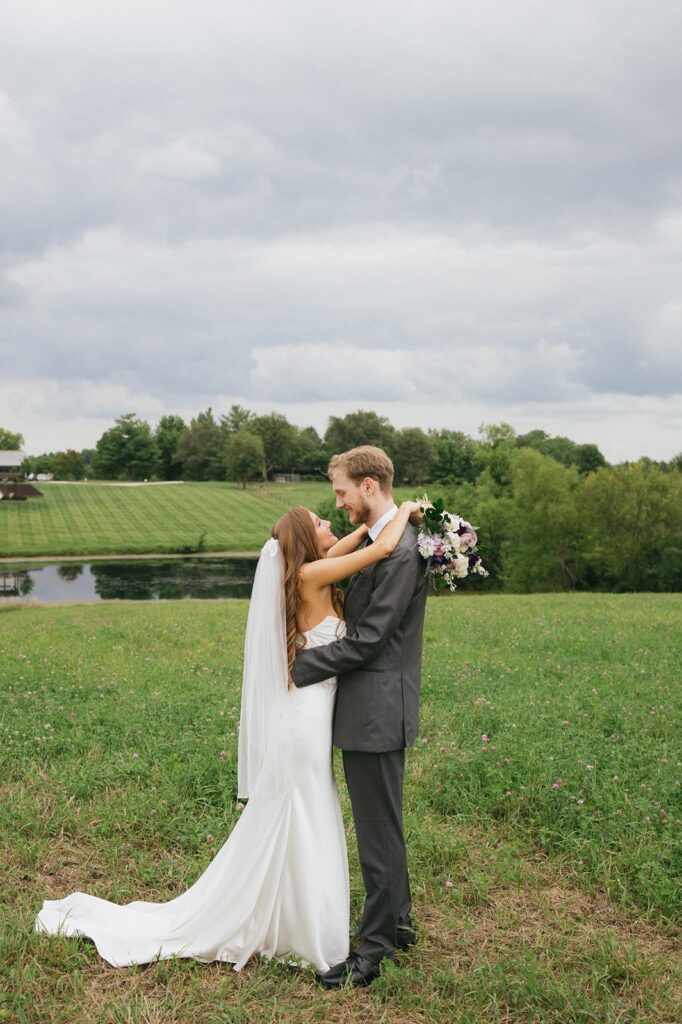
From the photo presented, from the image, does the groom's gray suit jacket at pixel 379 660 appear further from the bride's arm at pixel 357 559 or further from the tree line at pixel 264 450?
the tree line at pixel 264 450

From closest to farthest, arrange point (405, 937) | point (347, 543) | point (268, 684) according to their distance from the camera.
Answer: point (268, 684)
point (405, 937)
point (347, 543)

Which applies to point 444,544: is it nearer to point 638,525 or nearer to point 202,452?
point 638,525

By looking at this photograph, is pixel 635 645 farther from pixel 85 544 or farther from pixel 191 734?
pixel 85 544

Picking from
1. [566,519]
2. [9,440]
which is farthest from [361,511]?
[9,440]

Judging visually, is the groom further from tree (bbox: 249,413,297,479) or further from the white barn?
tree (bbox: 249,413,297,479)

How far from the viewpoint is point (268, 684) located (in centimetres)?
500

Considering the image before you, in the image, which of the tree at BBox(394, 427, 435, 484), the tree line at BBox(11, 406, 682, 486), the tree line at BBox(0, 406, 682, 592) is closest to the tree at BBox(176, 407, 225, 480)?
the tree line at BBox(11, 406, 682, 486)

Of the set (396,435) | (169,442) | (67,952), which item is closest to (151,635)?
(67,952)

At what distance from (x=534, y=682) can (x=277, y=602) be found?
707cm

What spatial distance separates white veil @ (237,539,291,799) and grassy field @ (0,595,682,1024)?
1.16m

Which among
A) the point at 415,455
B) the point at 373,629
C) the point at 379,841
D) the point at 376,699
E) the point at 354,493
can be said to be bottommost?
the point at 379,841

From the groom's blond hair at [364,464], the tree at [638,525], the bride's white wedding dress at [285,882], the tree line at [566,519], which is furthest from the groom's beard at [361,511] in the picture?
the tree at [638,525]

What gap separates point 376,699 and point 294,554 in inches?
38.9

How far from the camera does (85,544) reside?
243 feet
